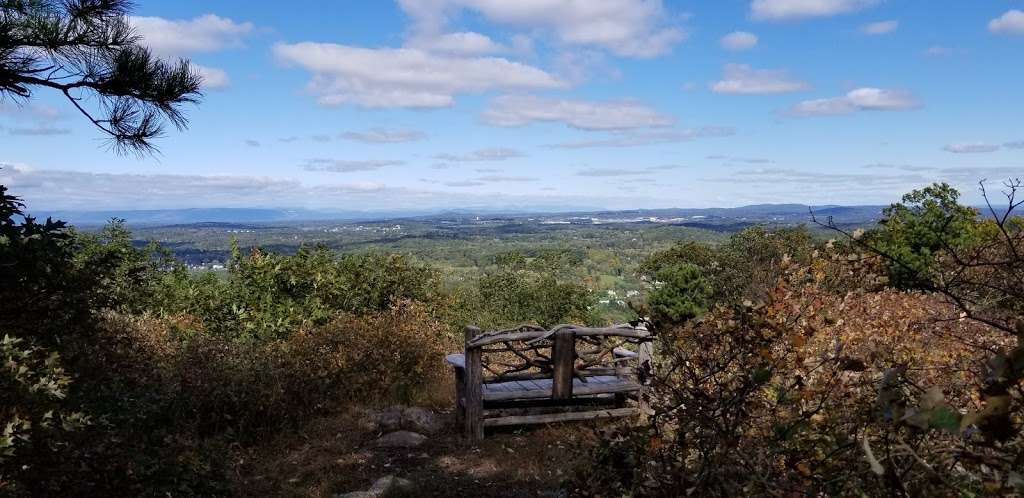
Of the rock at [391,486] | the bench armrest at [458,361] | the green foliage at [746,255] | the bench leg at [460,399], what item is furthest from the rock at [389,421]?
the green foliage at [746,255]

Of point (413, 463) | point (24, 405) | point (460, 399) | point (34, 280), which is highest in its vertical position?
point (34, 280)

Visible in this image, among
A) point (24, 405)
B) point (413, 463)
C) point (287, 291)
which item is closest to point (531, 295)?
point (287, 291)

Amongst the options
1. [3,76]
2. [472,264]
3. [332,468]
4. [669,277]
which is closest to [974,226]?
[669,277]

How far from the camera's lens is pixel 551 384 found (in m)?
7.09

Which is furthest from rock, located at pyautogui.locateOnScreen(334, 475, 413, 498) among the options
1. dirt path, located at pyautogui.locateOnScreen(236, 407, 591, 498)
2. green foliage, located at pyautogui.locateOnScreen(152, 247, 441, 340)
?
green foliage, located at pyautogui.locateOnScreen(152, 247, 441, 340)

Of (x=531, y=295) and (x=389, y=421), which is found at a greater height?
(x=389, y=421)

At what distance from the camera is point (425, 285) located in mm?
14180

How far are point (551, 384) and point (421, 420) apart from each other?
1.66m

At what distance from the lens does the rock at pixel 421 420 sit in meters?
7.38

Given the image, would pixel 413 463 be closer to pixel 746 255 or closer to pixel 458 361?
pixel 458 361

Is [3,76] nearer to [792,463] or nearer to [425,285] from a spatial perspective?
[792,463]

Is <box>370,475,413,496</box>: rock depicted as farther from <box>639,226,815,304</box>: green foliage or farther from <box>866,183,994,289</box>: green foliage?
<box>639,226,815,304</box>: green foliage

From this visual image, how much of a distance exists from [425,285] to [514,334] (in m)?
7.79

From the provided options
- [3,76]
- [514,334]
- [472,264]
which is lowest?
[472,264]
